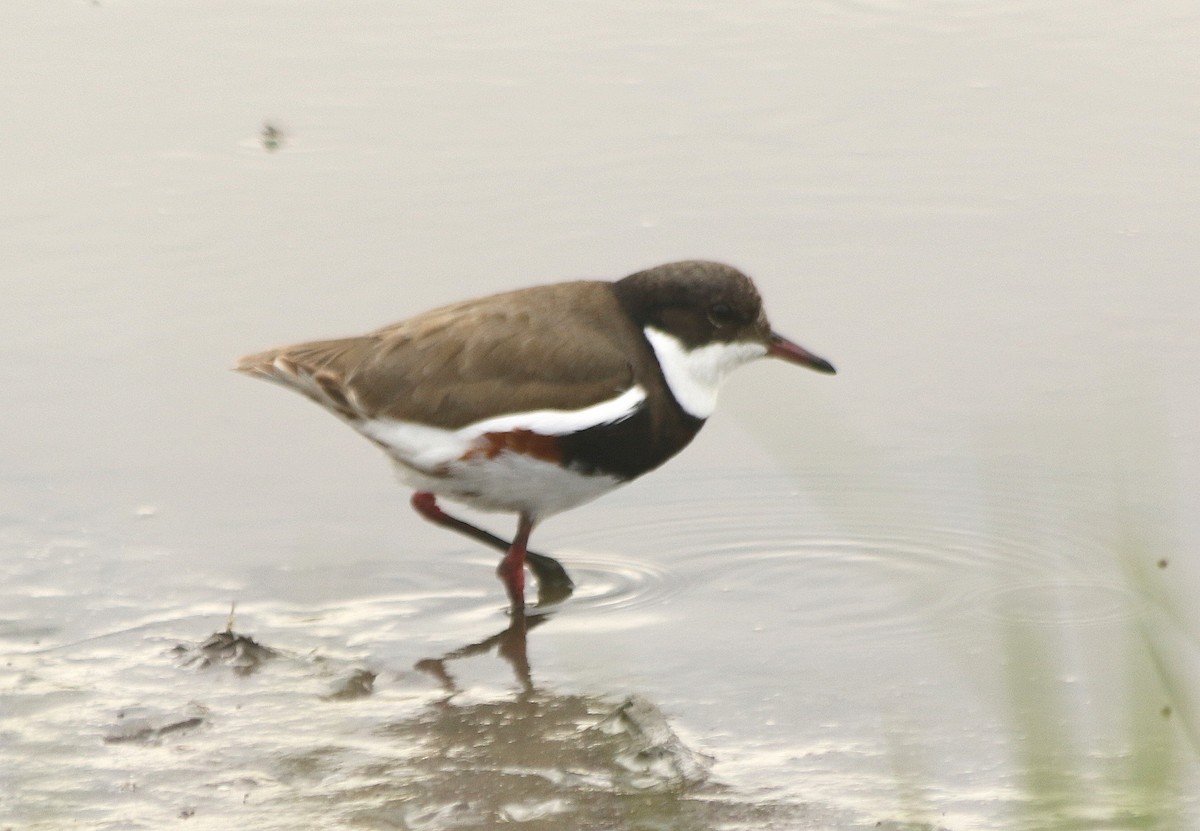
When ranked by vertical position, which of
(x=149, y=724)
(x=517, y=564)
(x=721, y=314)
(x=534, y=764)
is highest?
(x=721, y=314)

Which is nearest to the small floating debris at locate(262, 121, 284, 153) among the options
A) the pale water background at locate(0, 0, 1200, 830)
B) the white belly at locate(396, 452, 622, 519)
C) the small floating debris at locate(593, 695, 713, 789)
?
the pale water background at locate(0, 0, 1200, 830)

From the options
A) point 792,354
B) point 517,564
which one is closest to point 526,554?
point 517,564

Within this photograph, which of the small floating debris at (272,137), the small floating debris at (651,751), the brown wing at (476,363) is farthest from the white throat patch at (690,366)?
the small floating debris at (272,137)

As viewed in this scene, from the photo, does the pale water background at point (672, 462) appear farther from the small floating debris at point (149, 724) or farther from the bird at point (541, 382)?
the bird at point (541, 382)

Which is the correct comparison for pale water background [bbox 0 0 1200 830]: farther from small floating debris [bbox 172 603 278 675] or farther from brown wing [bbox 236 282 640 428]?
brown wing [bbox 236 282 640 428]

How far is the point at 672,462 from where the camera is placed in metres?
Result: 7.17

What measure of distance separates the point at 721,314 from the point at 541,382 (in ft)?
2.32

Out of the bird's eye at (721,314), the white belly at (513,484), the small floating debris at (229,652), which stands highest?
the bird's eye at (721,314)

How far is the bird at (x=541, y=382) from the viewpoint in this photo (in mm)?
5941

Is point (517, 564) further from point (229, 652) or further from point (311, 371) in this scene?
point (229, 652)

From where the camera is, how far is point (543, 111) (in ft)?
32.0

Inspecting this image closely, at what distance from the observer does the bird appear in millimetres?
5941

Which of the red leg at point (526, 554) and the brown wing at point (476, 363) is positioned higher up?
the brown wing at point (476, 363)

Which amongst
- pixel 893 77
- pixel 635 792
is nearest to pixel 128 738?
pixel 635 792
